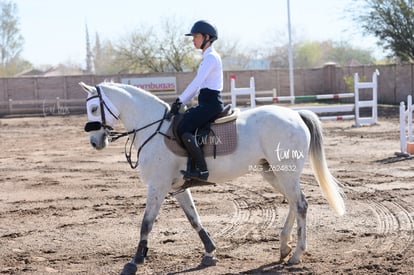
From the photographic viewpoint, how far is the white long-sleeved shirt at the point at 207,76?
258 inches

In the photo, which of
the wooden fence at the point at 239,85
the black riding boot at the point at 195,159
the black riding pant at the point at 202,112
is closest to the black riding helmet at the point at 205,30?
the black riding pant at the point at 202,112

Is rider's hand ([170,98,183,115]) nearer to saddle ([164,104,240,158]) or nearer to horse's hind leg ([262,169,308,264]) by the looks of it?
saddle ([164,104,240,158])

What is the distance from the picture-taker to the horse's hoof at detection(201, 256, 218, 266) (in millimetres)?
6535

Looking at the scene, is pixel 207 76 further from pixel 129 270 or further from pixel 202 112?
pixel 129 270

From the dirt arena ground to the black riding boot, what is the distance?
0.99 metres

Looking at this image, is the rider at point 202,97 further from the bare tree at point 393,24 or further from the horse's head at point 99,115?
the bare tree at point 393,24

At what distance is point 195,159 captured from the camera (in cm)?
664

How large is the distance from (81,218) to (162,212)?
125 centimetres

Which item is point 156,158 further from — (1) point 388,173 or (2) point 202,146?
(1) point 388,173

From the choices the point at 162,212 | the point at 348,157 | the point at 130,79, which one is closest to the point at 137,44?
the point at 130,79

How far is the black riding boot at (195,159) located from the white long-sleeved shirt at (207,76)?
17.5 inches

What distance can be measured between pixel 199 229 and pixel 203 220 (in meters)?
1.93

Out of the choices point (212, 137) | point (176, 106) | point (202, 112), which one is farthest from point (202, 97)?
point (212, 137)

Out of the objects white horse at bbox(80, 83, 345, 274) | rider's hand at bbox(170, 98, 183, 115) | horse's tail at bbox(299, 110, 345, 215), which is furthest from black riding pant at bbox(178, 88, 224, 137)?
horse's tail at bbox(299, 110, 345, 215)
